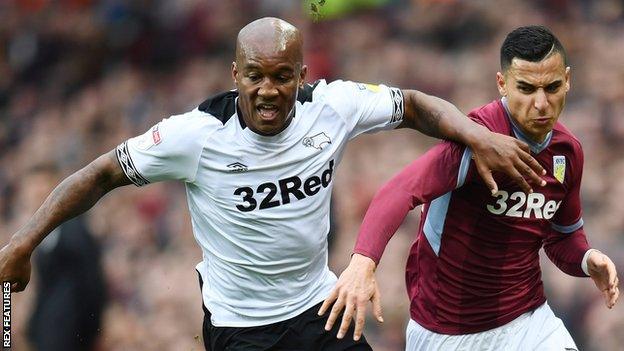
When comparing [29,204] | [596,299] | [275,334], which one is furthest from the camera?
[29,204]

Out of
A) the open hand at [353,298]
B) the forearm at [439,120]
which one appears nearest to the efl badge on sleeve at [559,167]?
the forearm at [439,120]

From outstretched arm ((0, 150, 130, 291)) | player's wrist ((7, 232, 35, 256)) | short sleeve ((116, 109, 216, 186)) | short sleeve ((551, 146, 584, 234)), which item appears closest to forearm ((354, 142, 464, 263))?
short sleeve ((551, 146, 584, 234))

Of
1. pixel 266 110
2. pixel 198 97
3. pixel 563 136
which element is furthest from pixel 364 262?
pixel 198 97

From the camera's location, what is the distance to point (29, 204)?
30.5ft

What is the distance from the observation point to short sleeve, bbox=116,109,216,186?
4.98m

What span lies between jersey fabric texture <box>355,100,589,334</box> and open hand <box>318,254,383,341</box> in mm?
429

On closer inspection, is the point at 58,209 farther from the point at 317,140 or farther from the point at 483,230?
the point at 483,230

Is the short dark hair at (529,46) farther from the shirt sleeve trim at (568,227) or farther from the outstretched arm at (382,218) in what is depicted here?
the shirt sleeve trim at (568,227)

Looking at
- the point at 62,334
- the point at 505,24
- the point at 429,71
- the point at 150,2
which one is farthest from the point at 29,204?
the point at 505,24

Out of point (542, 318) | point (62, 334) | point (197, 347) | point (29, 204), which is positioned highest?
point (542, 318)

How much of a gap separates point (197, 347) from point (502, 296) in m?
4.82

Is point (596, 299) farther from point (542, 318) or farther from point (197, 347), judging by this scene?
point (197, 347)

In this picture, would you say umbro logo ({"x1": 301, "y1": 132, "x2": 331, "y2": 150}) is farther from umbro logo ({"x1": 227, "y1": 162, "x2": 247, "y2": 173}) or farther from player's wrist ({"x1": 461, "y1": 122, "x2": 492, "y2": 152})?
player's wrist ({"x1": 461, "y1": 122, "x2": 492, "y2": 152})

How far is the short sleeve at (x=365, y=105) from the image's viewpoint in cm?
525
